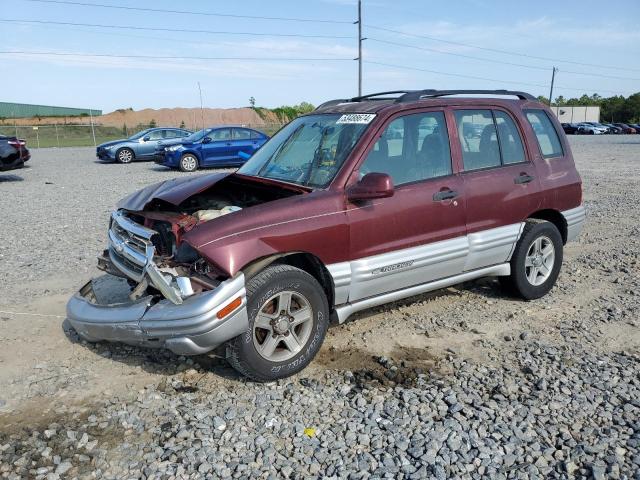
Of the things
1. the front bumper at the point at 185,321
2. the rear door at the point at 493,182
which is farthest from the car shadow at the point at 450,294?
the front bumper at the point at 185,321

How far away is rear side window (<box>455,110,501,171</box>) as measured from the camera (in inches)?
196

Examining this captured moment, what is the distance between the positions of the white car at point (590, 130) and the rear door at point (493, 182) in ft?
182

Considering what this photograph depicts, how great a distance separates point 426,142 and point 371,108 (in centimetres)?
54

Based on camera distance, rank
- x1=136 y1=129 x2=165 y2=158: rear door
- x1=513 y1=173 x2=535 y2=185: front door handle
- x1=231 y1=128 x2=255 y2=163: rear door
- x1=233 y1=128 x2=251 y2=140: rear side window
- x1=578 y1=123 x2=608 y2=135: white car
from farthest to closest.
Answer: x1=578 y1=123 x2=608 y2=135: white car, x1=136 y1=129 x2=165 y2=158: rear door, x1=233 y1=128 x2=251 y2=140: rear side window, x1=231 y1=128 x2=255 y2=163: rear door, x1=513 y1=173 x2=535 y2=185: front door handle

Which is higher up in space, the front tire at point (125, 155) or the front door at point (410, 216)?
the front door at point (410, 216)

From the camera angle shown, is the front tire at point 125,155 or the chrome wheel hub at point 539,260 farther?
the front tire at point 125,155

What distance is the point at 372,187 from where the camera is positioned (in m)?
4.06

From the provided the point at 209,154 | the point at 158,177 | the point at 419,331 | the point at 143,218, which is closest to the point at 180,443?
the point at 143,218

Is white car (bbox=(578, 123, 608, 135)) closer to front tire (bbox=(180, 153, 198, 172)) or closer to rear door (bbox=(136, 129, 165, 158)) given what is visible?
rear door (bbox=(136, 129, 165, 158))

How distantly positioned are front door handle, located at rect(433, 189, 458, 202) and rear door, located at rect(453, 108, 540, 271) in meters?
0.16

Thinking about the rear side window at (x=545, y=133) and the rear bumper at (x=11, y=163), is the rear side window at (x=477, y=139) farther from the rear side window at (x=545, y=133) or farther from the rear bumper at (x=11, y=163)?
the rear bumper at (x=11, y=163)

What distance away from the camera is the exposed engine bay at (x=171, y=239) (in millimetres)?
3758

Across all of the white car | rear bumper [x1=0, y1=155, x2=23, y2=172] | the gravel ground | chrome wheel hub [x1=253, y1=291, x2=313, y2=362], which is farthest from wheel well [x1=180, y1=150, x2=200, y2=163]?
the white car

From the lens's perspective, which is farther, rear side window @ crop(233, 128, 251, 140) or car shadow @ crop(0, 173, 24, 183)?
rear side window @ crop(233, 128, 251, 140)
